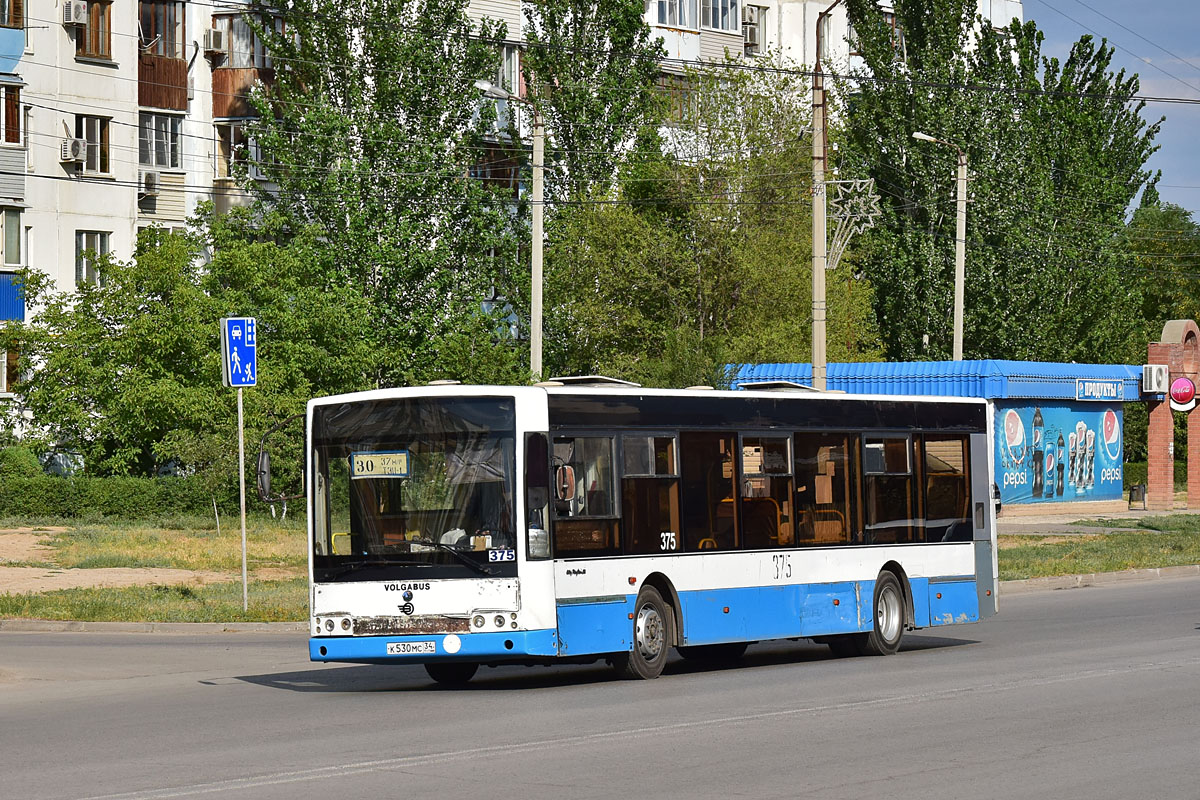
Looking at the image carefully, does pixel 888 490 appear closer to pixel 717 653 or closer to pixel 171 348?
pixel 717 653

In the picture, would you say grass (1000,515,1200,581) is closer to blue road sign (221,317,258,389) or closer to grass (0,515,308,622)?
grass (0,515,308,622)

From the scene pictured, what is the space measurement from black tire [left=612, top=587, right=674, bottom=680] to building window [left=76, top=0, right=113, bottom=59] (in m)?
43.3

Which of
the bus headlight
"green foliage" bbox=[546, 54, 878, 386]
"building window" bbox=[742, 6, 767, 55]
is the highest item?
"building window" bbox=[742, 6, 767, 55]

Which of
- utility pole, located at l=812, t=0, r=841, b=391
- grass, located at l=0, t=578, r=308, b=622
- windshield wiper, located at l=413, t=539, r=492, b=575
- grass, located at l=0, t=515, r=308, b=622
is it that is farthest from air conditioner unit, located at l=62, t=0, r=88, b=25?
windshield wiper, located at l=413, t=539, r=492, b=575

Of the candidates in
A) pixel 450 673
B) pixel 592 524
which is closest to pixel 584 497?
pixel 592 524

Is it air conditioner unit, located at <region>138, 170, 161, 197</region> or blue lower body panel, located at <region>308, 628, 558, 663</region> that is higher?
air conditioner unit, located at <region>138, 170, 161, 197</region>

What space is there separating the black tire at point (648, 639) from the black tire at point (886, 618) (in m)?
3.41

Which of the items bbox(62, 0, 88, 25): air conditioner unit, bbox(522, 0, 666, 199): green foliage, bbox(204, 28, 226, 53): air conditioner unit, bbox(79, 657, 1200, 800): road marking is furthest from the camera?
bbox(204, 28, 226, 53): air conditioner unit

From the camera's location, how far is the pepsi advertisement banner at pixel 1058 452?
53250 mm

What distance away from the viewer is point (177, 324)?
4800 centimetres

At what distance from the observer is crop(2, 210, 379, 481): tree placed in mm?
47844

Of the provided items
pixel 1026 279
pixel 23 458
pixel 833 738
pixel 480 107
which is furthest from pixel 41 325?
pixel 833 738

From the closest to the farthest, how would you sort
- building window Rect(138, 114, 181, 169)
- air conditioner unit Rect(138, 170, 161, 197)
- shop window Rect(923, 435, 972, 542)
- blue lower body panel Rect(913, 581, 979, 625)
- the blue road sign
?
blue lower body panel Rect(913, 581, 979, 625), shop window Rect(923, 435, 972, 542), the blue road sign, air conditioner unit Rect(138, 170, 161, 197), building window Rect(138, 114, 181, 169)

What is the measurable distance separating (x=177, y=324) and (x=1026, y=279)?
2867cm
